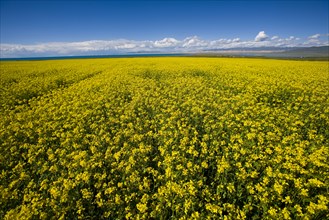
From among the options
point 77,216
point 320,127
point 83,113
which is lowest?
point 77,216

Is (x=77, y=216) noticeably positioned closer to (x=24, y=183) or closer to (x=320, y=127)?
(x=24, y=183)

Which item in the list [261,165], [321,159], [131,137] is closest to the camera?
[321,159]

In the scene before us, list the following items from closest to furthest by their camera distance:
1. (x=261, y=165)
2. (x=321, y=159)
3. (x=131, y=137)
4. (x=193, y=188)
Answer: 1. (x=193, y=188)
2. (x=321, y=159)
3. (x=261, y=165)
4. (x=131, y=137)

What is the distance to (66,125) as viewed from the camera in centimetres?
700

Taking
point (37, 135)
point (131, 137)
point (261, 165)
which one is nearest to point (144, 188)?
point (131, 137)

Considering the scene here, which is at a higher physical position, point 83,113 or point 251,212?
point 83,113

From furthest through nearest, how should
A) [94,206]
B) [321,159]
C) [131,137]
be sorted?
[131,137]
[321,159]
[94,206]

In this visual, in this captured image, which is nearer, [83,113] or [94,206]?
[94,206]

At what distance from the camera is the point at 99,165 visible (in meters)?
4.87

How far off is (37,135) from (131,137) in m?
3.42

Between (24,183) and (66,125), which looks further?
(66,125)

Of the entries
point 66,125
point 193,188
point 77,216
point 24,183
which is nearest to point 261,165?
point 193,188

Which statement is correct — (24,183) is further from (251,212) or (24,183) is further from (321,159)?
(321,159)

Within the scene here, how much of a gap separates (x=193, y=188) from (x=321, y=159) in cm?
313
